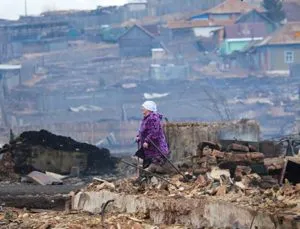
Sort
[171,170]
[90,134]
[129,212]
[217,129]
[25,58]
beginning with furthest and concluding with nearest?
[25,58]
[90,134]
[217,129]
[171,170]
[129,212]

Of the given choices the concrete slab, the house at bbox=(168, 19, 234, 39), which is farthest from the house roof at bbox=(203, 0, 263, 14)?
the concrete slab

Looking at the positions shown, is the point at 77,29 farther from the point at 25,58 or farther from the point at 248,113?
the point at 248,113

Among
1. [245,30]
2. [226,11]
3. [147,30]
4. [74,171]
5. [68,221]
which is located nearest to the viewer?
[68,221]

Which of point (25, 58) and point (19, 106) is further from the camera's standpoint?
point (25, 58)

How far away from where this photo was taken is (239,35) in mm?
69375

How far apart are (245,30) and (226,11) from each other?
5924 mm

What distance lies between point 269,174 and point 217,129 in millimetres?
5166

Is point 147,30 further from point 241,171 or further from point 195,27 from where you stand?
point 241,171

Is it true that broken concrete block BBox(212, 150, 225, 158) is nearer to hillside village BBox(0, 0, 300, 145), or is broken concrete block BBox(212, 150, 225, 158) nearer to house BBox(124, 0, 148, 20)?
hillside village BBox(0, 0, 300, 145)

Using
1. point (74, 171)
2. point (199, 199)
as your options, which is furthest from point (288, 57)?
point (199, 199)

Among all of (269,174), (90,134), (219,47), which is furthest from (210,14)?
(269,174)

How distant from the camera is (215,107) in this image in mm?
55562

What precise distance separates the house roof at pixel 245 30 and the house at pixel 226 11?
3986mm

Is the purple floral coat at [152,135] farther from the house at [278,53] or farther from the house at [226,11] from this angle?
the house at [226,11]
